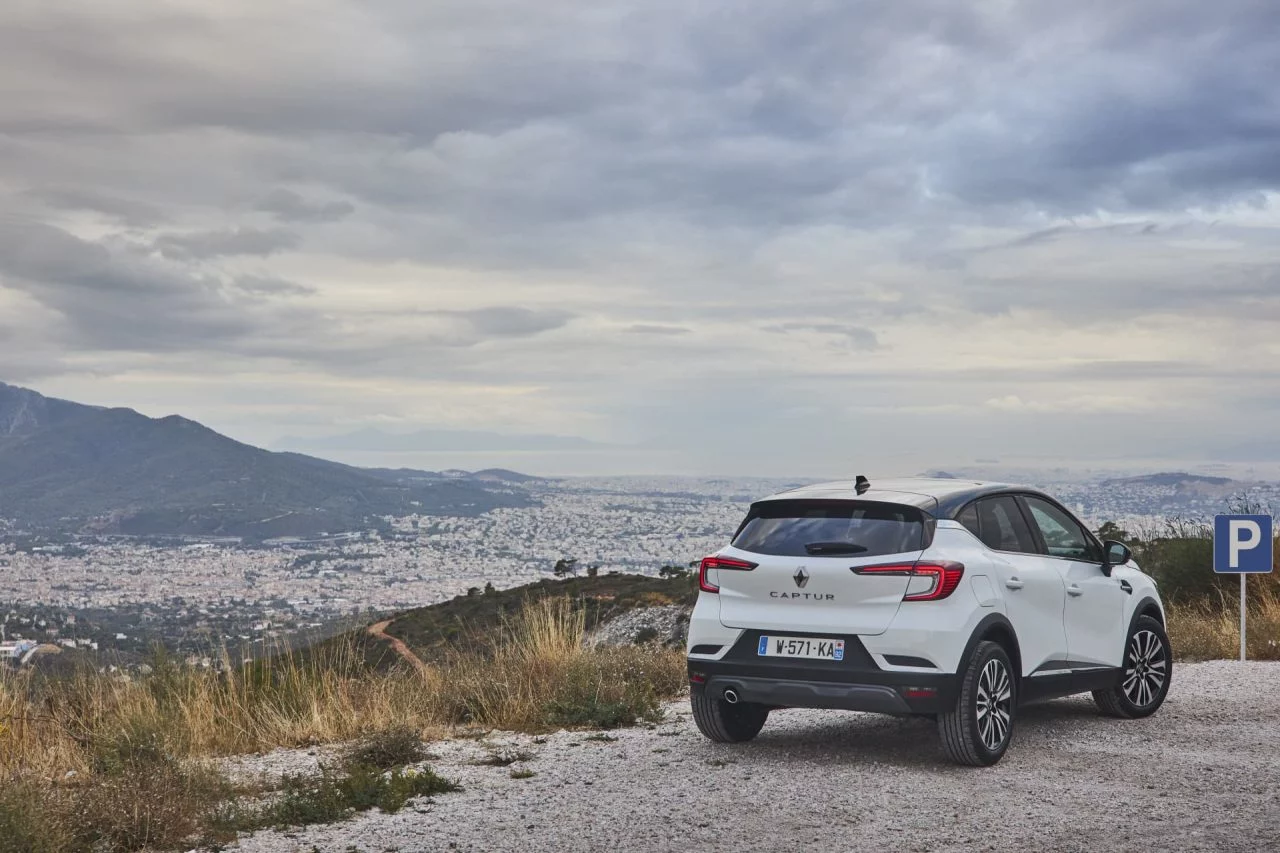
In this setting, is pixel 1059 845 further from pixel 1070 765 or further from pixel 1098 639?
pixel 1098 639

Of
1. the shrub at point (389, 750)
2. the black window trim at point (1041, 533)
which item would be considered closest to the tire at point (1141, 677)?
the black window trim at point (1041, 533)

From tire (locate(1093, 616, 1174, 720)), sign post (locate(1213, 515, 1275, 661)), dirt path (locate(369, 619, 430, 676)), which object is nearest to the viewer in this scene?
tire (locate(1093, 616, 1174, 720))

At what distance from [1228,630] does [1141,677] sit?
6.14 m

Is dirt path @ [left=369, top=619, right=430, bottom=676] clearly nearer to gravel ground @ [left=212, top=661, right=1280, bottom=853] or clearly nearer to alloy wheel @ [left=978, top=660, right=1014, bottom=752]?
gravel ground @ [left=212, top=661, right=1280, bottom=853]

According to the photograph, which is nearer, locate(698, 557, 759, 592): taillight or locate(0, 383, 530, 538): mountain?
locate(698, 557, 759, 592): taillight

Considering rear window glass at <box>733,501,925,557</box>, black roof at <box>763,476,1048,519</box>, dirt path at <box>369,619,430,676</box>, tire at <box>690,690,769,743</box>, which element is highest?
black roof at <box>763,476,1048,519</box>

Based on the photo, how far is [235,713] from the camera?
10.9 m

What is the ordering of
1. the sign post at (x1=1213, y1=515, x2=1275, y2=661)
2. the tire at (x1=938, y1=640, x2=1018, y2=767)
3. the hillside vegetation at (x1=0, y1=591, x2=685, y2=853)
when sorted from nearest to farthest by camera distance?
the hillside vegetation at (x1=0, y1=591, x2=685, y2=853)
the tire at (x1=938, y1=640, x2=1018, y2=767)
the sign post at (x1=1213, y1=515, x2=1275, y2=661)

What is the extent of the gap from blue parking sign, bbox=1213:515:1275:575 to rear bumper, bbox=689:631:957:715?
26.4 feet

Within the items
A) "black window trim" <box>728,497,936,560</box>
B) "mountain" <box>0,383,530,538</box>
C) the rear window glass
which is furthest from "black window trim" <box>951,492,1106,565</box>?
"mountain" <box>0,383,530,538</box>

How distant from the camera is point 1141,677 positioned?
10422mm

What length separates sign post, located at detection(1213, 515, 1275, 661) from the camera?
1454 cm

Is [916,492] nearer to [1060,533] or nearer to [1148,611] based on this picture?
[1060,533]

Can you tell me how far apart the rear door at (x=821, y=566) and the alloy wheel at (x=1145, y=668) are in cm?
323
